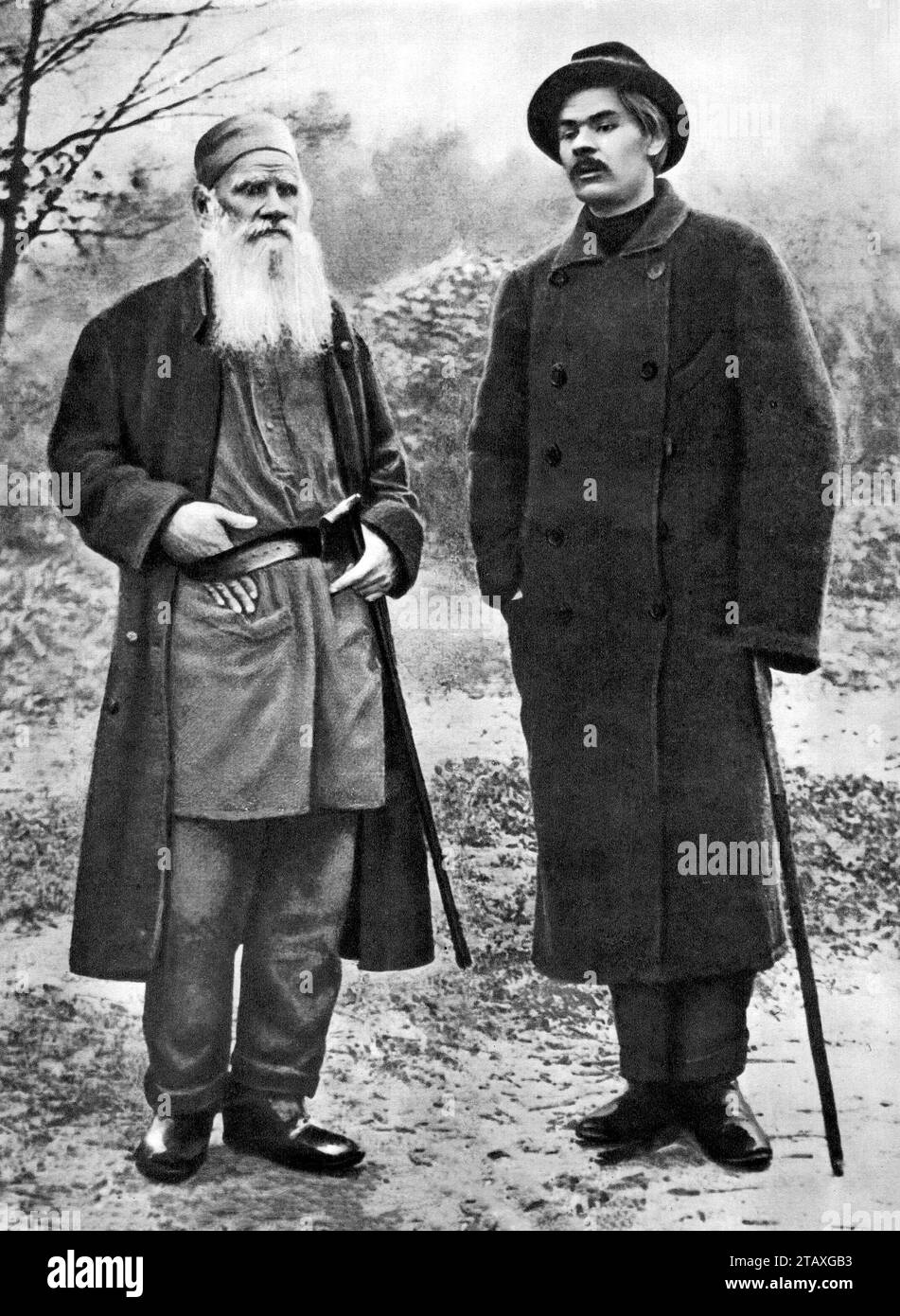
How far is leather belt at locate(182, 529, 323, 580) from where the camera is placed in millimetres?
4887

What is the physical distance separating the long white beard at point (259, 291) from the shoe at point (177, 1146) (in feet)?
7.66

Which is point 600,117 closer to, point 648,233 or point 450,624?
point 648,233

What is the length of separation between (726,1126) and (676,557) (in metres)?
1.71

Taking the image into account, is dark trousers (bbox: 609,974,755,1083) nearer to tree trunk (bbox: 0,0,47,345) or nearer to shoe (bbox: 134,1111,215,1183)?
shoe (bbox: 134,1111,215,1183)

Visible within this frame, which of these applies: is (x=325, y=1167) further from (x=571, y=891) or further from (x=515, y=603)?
(x=515, y=603)

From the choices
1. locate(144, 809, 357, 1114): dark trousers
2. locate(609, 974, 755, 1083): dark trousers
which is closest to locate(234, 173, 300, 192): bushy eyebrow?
locate(144, 809, 357, 1114): dark trousers

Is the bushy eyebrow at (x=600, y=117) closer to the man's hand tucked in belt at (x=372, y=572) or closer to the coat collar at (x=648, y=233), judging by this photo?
the coat collar at (x=648, y=233)

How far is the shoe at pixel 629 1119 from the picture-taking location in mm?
4965

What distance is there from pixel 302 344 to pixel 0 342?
3.45 ft

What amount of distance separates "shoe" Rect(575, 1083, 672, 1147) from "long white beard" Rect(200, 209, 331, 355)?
2.46 meters

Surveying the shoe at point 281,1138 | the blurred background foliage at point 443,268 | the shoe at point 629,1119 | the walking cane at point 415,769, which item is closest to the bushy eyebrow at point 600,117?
the blurred background foliage at point 443,268

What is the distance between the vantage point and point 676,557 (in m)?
4.86

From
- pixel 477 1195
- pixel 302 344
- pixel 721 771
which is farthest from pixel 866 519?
pixel 477 1195

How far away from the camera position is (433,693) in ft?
17.1
